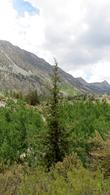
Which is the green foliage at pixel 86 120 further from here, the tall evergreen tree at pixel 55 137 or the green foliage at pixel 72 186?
the green foliage at pixel 72 186

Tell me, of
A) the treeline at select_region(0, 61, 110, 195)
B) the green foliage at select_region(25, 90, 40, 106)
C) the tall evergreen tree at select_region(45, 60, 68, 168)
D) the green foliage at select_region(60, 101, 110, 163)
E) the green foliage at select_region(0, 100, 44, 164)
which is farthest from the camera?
the green foliage at select_region(25, 90, 40, 106)

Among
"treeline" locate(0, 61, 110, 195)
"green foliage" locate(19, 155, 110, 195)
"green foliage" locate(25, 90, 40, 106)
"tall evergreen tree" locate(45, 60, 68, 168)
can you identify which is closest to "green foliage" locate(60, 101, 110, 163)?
"treeline" locate(0, 61, 110, 195)

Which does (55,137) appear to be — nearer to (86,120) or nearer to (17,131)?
(17,131)

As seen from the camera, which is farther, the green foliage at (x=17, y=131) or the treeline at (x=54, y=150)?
the green foliage at (x=17, y=131)

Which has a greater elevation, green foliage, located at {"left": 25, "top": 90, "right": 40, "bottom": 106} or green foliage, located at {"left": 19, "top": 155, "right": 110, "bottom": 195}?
green foliage, located at {"left": 25, "top": 90, "right": 40, "bottom": 106}

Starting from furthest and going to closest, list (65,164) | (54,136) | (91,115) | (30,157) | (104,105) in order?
(104,105) < (91,115) < (30,157) < (54,136) < (65,164)

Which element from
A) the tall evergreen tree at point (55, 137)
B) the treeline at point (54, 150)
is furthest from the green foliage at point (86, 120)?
the tall evergreen tree at point (55, 137)

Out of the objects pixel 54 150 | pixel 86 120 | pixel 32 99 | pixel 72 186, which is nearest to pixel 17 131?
pixel 86 120

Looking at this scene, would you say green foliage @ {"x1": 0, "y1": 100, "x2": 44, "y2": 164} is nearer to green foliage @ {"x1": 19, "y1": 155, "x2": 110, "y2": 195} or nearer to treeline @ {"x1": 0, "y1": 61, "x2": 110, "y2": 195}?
treeline @ {"x1": 0, "y1": 61, "x2": 110, "y2": 195}

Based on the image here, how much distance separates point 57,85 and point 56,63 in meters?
2.12

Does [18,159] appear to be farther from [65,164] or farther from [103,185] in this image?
[103,185]

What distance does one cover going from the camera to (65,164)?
22.6 m

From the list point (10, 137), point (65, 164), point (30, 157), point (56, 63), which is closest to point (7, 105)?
point (10, 137)

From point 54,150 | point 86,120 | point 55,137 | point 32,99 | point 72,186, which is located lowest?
point 54,150
